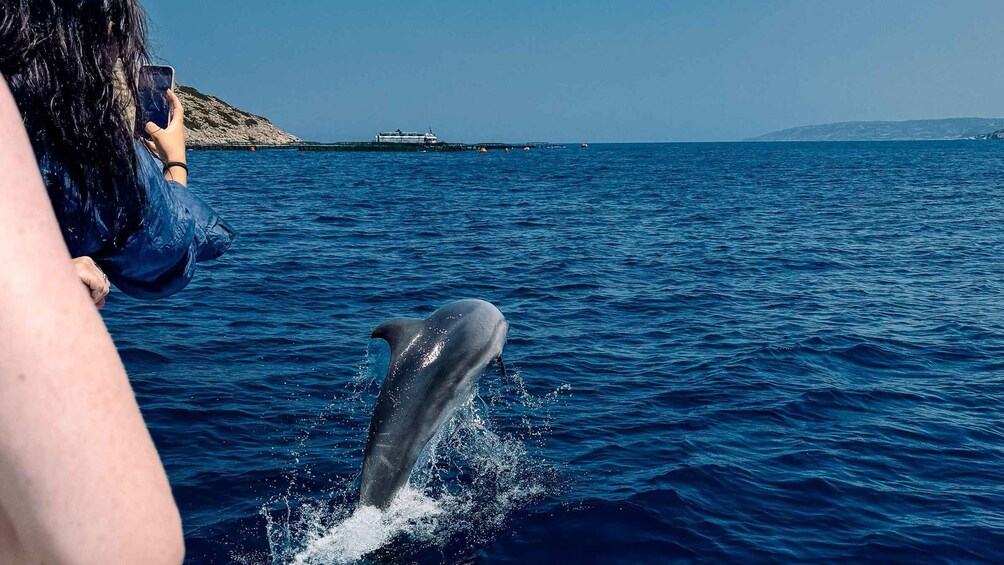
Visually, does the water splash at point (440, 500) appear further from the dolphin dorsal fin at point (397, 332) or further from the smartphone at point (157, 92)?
the smartphone at point (157, 92)

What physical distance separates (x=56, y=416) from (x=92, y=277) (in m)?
1.38

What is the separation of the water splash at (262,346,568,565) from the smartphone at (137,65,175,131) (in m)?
6.10

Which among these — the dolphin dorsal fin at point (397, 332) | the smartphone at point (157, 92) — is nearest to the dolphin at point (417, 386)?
the dolphin dorsal fin at point (397, 332)

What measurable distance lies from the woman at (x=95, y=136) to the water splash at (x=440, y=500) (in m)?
6.36

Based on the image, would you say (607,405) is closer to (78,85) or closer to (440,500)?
(440,500)

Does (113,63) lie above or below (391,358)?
above

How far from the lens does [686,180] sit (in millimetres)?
70188

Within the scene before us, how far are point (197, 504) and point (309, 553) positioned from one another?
1828 millimetres

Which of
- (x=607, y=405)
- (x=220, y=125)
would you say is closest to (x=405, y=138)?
(x=220, y=125)

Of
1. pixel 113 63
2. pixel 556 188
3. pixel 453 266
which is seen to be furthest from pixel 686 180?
pixel 113 63

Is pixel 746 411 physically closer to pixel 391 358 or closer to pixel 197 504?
pixel 391 358

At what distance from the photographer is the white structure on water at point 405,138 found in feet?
570

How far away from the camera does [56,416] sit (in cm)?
85

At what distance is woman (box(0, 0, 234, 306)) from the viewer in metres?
1.65
